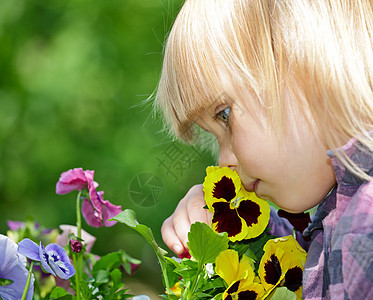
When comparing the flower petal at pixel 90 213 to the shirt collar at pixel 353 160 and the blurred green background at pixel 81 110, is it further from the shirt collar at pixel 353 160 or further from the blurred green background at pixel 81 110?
the blurred green background at pixel 81 110

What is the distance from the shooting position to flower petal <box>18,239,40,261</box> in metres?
0.65

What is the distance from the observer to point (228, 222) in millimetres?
802

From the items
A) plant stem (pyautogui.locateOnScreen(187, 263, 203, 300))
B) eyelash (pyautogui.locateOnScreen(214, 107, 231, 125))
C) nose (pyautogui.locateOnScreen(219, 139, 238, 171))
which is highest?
eyelash (pyautogui.locateOnScreen(214, 107, 231, 125))

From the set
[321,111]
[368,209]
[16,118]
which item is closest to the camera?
[368,209]

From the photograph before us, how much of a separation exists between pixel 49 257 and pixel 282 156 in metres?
0.33

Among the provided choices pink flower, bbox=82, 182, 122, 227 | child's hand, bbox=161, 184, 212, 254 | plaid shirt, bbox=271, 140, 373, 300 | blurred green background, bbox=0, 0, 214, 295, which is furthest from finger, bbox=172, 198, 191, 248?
blurred green background, bbox=0, 0, 214, 295

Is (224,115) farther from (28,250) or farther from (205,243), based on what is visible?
(28,250)

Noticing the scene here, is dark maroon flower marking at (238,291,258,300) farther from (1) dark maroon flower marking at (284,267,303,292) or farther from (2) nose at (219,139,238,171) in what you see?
(2) nose at (219,139,238,171)

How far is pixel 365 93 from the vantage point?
73cm

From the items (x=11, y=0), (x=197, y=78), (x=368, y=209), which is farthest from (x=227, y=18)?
(x=11, y=0)

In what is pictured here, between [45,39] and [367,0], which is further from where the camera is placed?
[45,39]

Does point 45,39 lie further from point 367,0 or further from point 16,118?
point 367,0

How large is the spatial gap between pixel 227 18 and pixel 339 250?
36cm

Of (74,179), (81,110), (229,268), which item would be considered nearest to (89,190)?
(74,179)
